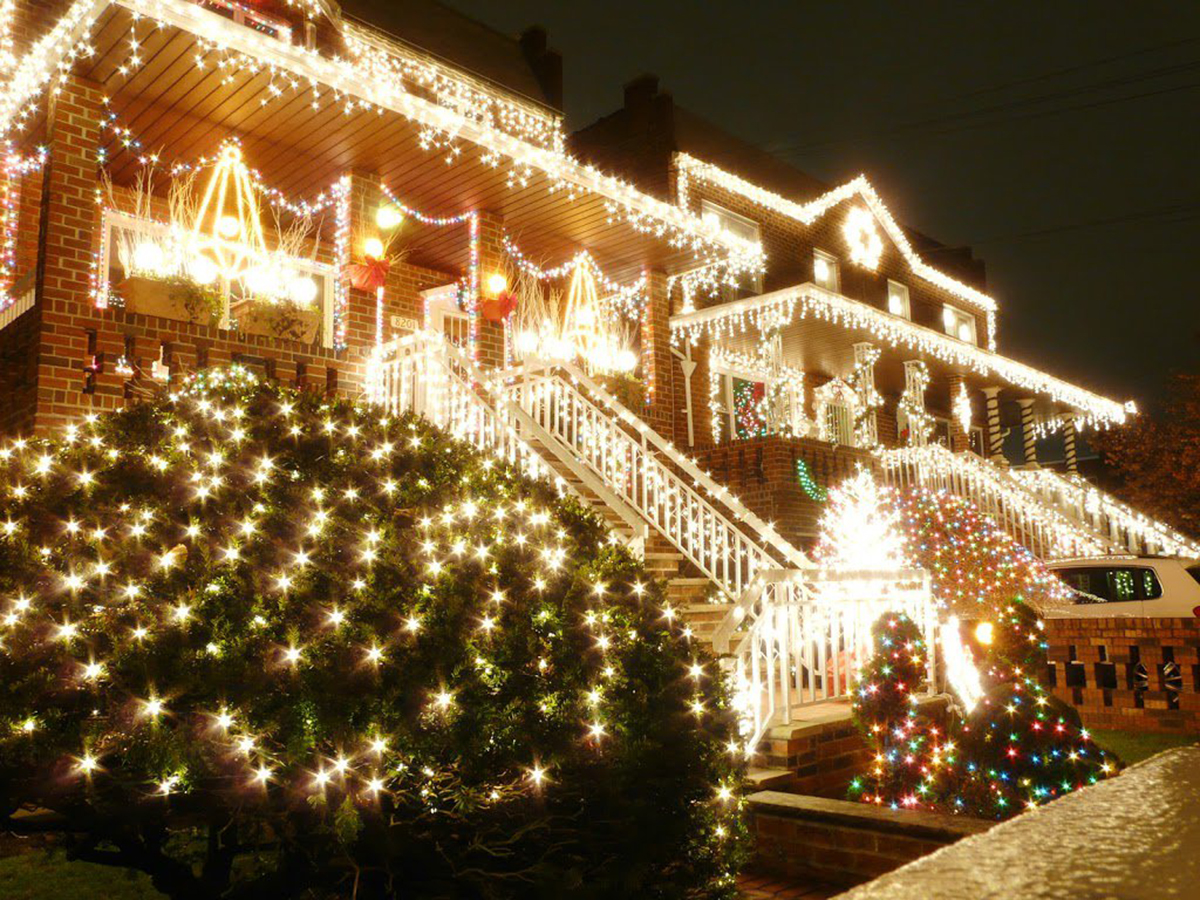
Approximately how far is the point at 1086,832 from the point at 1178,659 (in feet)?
27.5

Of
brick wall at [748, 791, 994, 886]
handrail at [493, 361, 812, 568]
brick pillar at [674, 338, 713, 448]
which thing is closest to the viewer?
brick wall at [748, 791, 994, 886]

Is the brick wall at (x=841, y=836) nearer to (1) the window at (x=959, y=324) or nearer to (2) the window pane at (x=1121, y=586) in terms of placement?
(2) the window pane at (x=1121, y=586)

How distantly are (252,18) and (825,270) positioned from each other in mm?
14295

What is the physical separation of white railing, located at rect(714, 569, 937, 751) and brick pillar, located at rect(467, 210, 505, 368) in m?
4.55

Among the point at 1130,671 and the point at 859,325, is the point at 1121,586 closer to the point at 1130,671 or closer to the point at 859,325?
the point at 1130,671

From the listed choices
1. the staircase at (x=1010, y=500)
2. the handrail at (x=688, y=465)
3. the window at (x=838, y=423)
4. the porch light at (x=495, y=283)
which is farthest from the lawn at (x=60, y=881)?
the window at (x=838, y=423)

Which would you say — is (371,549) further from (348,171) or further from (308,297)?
(308,297)

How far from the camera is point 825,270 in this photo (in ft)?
71.9

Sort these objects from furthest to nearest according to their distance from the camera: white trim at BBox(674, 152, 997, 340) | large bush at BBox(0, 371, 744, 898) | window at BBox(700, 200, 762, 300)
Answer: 1. window at BBox(700, 200, 762, 300)
2. white trim at BBox(674, 152, 997, 340)
3. large bush at BBox(0, 371, 744, 898)

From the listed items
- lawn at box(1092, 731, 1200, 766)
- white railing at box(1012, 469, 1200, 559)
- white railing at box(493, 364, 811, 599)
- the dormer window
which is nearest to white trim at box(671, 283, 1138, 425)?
white railing at box(1012, 469, 1200, 559)

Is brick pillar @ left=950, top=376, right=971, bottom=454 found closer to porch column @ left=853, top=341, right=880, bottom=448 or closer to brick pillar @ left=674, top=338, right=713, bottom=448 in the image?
porch column @ left=853, top=341, right=880, bottom=448

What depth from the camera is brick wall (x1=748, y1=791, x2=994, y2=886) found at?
4328 mm

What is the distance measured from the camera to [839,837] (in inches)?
185

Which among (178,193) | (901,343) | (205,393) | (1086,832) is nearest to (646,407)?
(178,193)
